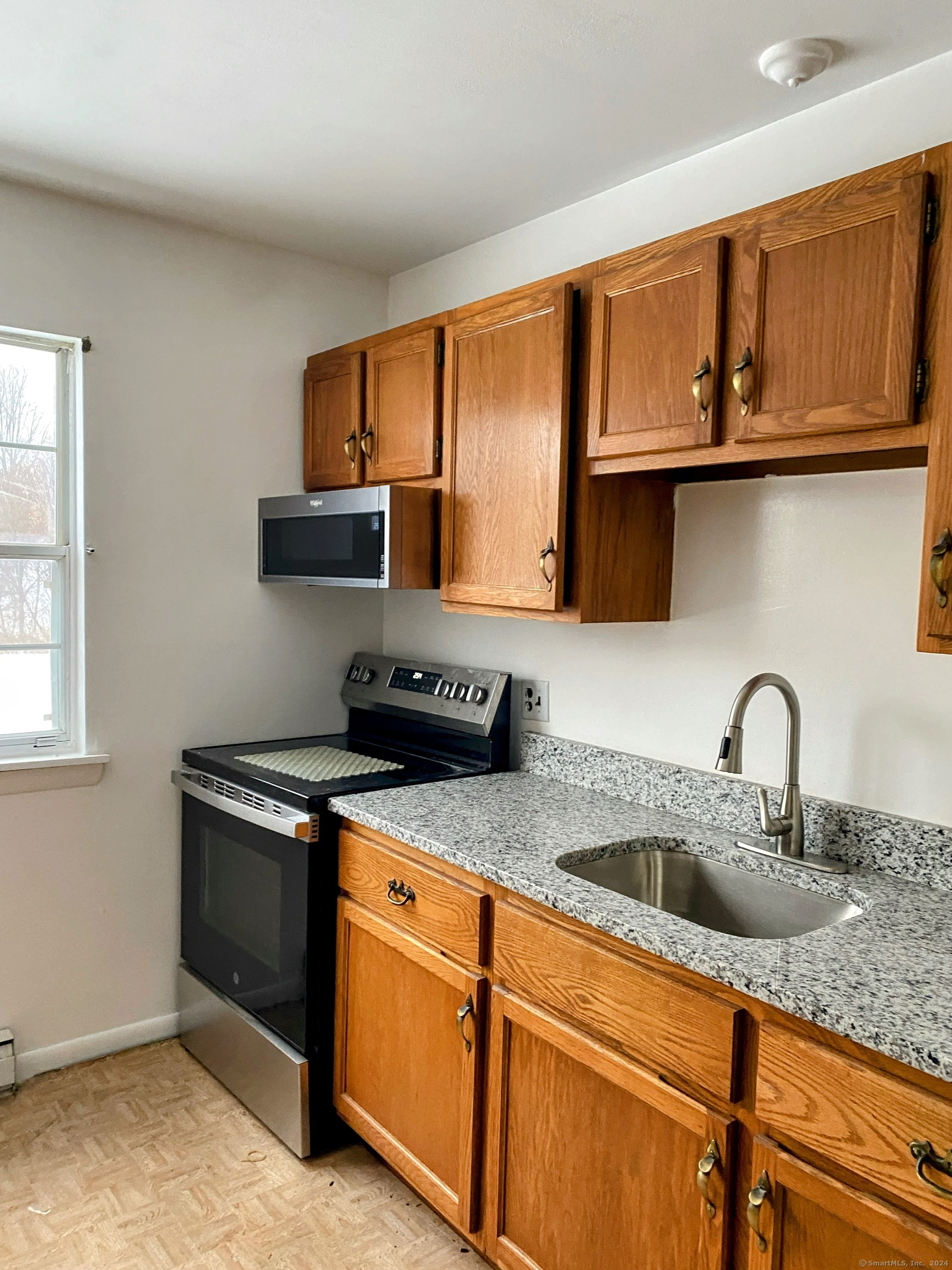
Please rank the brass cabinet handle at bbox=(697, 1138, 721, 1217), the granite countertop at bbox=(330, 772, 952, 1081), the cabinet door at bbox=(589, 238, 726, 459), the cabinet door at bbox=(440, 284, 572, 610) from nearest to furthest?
1. the granite countertop at bbox=(330, 772, 952, 1081)
2. the brass cabinet handle at bbox=(697, 1138, 721, 1217)
3. the cabinet door at bbox=(589, 238, 726, 459)
4. the cabinet door at bbox=(440, 284, 572, 610)

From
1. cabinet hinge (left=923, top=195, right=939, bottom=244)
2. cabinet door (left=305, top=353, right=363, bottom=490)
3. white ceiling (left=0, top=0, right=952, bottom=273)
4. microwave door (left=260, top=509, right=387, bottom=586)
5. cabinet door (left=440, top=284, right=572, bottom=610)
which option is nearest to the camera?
cabinet hinge (left=923, top=195, right=939, bottom=244)

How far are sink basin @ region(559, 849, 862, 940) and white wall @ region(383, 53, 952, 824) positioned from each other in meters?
0.24

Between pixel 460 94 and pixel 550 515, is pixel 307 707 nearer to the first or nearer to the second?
pixel 550 515

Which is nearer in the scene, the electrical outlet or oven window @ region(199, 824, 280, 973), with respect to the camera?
oven window @ region(199, 824, 280, 973)

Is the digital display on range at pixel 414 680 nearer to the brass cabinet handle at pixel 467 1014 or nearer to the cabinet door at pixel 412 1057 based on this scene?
the cabinet door at pixel 412 1057

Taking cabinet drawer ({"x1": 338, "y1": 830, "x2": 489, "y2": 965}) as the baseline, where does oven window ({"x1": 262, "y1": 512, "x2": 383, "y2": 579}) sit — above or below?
above

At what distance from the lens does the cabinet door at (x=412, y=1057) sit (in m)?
1.84

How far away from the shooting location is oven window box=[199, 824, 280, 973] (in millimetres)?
2334

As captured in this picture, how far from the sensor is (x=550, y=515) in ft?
6.86

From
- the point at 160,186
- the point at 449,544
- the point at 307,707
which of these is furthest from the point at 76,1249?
the point at 160,186

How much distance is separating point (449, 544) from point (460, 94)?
1.02 metres

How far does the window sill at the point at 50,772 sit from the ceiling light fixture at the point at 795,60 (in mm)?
2333

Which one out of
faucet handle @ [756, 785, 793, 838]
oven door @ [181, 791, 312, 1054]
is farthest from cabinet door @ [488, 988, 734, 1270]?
oven door @ [181, 791, 312, 1054]

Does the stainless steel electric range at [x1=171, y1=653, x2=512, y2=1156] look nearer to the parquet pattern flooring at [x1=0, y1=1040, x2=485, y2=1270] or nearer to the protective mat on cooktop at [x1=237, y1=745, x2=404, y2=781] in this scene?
the protective mat on cooktop at [x1=237, y1=745, x2=404, y2=781]
